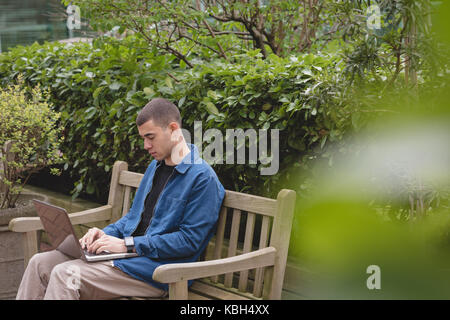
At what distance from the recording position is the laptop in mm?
2584

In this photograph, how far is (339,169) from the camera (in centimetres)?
52

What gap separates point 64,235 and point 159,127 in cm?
72

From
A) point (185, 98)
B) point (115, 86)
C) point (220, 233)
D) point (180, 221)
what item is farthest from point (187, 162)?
point (115, 86)

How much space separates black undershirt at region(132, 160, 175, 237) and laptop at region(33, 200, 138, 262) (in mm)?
282

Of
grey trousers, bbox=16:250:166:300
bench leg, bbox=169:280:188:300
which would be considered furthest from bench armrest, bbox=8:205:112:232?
bench leg, bbox=169:280:188:300

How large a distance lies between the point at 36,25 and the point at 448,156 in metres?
10.5

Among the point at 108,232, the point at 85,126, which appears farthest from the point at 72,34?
the point at 108,232

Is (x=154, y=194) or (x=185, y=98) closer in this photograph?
(x=154, y=194)

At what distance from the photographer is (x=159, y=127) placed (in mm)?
2771

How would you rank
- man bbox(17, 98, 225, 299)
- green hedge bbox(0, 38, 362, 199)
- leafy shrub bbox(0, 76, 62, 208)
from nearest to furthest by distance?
man bbox(17, 98, 225, 299)
green hedge bbox(0, 38, 362, 199)
leafy shrub bbox(0, 76, 62, 208)

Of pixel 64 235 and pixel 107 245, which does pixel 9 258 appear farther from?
pixel 107 245

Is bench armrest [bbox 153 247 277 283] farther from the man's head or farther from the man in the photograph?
the man's head

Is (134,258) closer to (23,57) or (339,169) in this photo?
(339,169)

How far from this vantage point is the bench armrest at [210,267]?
2.19m
